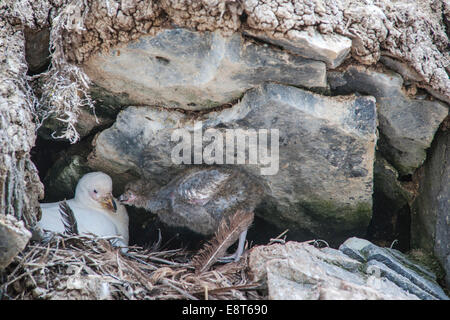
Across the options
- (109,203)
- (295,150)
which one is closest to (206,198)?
(295,150)

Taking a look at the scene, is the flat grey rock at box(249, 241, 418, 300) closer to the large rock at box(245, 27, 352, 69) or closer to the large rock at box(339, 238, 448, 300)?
the large rock at box(339, 238, 448, 300)

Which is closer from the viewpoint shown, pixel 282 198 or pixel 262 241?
pixel 282 198

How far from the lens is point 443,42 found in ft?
11.0

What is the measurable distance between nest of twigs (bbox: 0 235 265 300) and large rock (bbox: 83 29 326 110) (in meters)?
1.14

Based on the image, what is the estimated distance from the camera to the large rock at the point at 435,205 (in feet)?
10.6

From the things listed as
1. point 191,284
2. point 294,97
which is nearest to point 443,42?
point 294,97

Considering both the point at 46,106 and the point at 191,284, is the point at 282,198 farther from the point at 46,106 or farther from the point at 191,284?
the point at 46,106

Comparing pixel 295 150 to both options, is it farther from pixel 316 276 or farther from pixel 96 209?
pixel 96 209

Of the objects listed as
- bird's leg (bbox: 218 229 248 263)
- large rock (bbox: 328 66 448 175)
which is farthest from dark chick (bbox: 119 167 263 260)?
large rock (bbox: 328 66 448 175)

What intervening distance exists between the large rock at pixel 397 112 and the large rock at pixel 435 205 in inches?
3.8

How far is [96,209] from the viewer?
4230 millimetres

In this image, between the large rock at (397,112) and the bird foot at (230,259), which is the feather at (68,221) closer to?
the bird foot at (230,259)

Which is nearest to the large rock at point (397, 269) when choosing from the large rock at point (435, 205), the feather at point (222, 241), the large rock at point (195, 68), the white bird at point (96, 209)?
the large rock at point (435, 205)

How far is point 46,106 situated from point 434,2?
9.67ft
